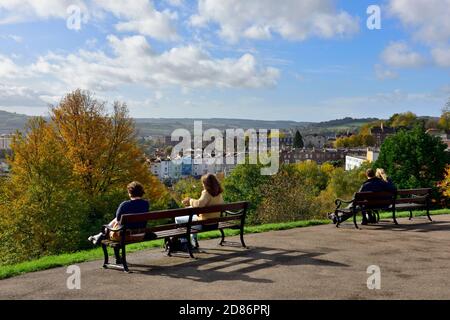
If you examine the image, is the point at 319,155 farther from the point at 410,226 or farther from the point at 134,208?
the point at 134,208

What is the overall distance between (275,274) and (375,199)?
6313mm

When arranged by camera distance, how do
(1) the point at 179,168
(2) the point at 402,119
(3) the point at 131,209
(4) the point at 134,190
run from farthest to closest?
(2) the point at 402,119
(1) the point at 179,168
(4) the point at 134,190
(3) the point at 131,209

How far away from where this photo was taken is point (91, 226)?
2750 centimetres

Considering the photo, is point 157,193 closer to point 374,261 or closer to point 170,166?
point 374,261

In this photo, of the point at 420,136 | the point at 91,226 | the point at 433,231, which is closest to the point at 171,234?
the point at 433,231

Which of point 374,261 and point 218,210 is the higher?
point 218,210

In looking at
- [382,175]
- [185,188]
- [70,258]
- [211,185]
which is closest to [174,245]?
[211,185]

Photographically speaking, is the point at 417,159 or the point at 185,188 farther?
the point at 185,188

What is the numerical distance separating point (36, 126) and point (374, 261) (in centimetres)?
2369

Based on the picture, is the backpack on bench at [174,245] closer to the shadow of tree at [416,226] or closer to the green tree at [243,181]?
the shadow of tree at [416,226]

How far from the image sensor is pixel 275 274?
325 inches

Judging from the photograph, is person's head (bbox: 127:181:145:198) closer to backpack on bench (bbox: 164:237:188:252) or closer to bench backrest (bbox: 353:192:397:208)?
backpack on bench (bbox: 164:237:188:252)
